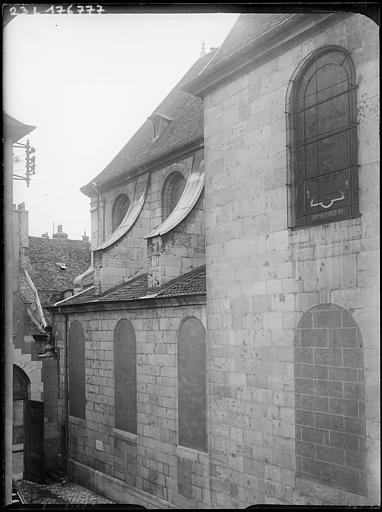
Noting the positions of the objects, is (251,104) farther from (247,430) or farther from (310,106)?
(247,430)

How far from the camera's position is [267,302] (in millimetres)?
8883

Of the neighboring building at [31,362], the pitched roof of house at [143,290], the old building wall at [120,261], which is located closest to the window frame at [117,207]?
the old building wall at [120,261]

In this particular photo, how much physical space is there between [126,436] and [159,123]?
9.97m

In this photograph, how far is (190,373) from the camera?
11.3 metres

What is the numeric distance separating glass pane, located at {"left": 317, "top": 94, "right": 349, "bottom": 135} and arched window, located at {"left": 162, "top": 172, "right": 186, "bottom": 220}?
861 centimetres

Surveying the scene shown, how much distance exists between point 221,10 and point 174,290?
7.52m

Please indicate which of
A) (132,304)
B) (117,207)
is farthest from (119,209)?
(132,304)

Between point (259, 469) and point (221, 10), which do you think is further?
point (259, 469)

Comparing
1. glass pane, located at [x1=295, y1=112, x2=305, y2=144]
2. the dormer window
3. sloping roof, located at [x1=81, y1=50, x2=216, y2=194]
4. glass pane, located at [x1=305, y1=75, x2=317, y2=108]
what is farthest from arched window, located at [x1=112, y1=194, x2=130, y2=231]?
glass pane, located at [x1=305, y1=75, x2=317, y2=108]

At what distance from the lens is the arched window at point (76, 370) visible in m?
15.7

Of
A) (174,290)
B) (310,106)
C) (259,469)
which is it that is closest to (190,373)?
(174,290)

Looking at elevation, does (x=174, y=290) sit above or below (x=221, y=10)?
below

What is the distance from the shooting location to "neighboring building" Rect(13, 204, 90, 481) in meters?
16.4

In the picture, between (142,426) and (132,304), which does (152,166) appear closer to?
(132,304)
